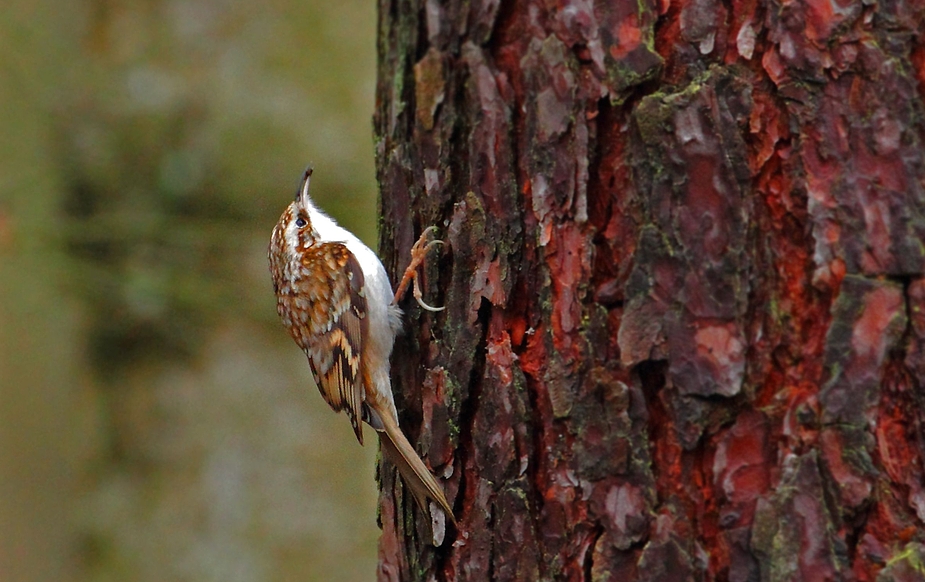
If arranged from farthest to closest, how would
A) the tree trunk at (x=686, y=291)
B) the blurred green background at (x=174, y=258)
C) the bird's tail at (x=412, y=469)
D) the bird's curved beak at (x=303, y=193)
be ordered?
1. the blurred green background at (x=174, y=258)
2. the bird's curved beak at (x=303, y=193)
3. the bird's tail at (x=412, y=469)
4. the tree trunk at (x=686, y=291)

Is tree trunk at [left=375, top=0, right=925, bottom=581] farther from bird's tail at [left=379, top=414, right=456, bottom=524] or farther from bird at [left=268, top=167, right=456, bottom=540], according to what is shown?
bird at [left=268, top=167, right=456, bottom=540]

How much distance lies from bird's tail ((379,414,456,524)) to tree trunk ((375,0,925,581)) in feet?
0.19

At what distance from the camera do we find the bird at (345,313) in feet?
7.29

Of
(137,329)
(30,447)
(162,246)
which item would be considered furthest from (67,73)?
(30,447)

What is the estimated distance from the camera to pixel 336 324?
9.89 ft

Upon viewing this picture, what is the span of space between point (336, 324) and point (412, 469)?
107cm

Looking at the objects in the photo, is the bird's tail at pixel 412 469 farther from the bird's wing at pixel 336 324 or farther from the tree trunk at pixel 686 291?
the bird's wing at pixel 336 324

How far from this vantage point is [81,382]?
454 centimetres

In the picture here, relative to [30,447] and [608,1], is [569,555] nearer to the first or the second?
[608,1]

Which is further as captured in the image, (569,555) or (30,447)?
(30,447)

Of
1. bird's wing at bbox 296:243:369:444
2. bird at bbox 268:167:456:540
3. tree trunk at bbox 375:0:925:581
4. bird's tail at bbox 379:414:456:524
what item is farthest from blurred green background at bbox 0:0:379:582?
tree trunk at bbox 375:0:925:581

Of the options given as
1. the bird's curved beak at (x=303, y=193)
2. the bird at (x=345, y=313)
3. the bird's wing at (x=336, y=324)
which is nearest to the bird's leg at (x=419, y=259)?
the bird at (x=345, y=313)

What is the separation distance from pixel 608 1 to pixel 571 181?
1.04ft

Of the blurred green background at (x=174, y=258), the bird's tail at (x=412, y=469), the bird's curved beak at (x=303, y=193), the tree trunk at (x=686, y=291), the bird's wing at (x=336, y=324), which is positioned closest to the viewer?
the tree trunk at (x=686, y=291)
